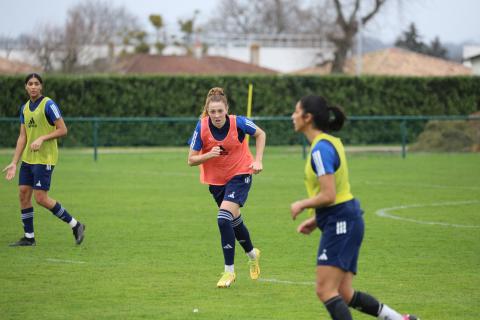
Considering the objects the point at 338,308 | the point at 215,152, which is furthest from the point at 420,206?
the point at 338,308

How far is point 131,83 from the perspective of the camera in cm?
3822

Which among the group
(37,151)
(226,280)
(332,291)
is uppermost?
(37,151)

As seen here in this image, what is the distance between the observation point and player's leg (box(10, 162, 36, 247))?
11938 millimetres

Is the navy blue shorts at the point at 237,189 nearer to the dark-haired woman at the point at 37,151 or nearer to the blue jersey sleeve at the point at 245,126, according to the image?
the blue jersey sleeve at the point at 245,126

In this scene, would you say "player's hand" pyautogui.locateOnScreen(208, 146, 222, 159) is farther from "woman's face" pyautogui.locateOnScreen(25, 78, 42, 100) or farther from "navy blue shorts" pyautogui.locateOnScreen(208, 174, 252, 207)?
"woman's face" pyautogui.locateOnScreen(25, 78, 42, 100)

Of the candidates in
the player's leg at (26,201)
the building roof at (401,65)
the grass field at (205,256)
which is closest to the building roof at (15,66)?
Answer: the building roof at (401,65)

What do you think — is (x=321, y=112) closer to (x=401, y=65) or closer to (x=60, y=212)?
(x=60, y=212)

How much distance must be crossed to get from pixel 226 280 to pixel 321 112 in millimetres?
3297

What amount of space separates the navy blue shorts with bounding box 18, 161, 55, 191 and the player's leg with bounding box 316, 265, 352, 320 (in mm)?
6177

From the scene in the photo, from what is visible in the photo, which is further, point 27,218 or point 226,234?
point 27,218

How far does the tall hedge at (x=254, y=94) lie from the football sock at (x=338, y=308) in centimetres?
2729

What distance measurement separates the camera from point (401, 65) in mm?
74375

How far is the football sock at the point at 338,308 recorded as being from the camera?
20.9 ft

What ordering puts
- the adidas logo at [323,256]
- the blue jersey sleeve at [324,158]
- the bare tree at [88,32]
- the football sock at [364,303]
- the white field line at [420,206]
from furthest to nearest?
the bare tree at [88,32]
the white field line at [420,206]
the football sock at [364,303]
the adidas logo at [323,256]
the blue jersey sleeve at [324,158]
